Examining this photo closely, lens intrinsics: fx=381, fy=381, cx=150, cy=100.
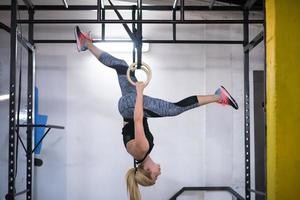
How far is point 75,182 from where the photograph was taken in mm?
4145

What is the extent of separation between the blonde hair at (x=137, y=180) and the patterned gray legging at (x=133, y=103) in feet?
1.28

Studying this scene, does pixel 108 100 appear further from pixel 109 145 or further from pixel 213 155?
pixel 213 155

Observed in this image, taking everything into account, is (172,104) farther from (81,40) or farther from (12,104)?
(12,104)

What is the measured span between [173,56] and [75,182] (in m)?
1.75

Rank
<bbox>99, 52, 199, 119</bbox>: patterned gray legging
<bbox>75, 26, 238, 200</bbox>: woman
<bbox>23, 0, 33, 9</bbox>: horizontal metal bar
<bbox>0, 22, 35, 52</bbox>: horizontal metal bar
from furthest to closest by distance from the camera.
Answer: <bbox>23, 0, 33, 9</bbox>: horizontal metal bar, <bbox>0, 22, 35, 52</bbox>: horizontal metal bar, <bbox>99, 52, 199, 119</bbox>: patterned gray legging, <bbox>75, 26, 238, 200</bbox>: woman

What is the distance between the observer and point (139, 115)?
2.41m

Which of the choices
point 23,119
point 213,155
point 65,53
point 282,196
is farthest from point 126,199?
point 282,196

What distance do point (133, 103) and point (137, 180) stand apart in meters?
0.54

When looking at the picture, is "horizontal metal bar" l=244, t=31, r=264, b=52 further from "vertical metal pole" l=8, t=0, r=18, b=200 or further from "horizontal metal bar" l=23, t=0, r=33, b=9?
"horizontal metal bar" l=23, t=0, r=33, b=9

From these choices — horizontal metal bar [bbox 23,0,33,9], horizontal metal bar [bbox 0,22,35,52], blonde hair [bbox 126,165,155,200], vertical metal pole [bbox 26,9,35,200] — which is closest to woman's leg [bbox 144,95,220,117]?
blonde hair [bbox 126,165,155,200]

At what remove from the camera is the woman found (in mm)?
2441

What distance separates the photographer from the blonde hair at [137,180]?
2611 mm

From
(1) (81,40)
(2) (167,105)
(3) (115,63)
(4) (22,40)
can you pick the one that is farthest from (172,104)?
(4) (22,40)

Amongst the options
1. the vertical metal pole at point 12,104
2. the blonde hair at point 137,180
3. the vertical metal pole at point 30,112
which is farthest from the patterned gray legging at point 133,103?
the vertical metal pole at point 30,112
